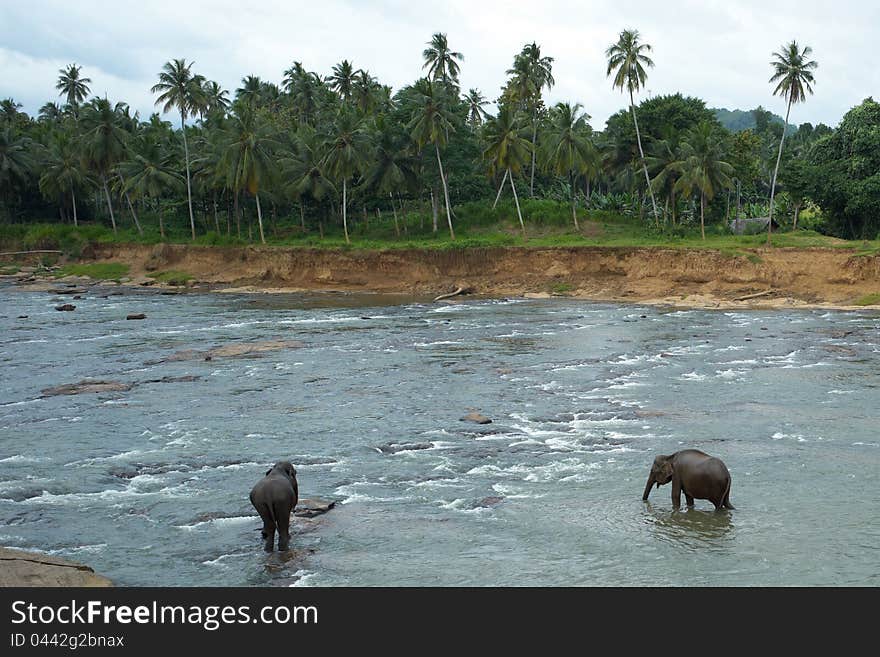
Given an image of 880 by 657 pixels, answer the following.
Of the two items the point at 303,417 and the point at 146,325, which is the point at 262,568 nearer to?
→ the point at 303,417

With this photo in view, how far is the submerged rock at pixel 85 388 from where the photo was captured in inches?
987

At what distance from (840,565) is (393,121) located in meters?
58.9

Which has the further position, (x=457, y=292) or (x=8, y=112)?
(x=8, y=112)

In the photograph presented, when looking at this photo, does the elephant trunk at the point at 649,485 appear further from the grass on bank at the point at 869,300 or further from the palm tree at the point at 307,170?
the palm tree at the point at 307,170

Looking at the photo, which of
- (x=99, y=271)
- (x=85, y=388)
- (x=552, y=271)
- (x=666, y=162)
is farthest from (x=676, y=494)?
(x=99, y=271)

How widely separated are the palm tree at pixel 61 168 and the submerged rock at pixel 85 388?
171ft

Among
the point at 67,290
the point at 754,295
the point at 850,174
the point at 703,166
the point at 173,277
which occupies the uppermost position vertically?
the point at 703,166

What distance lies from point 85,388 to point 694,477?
18401 millimetres

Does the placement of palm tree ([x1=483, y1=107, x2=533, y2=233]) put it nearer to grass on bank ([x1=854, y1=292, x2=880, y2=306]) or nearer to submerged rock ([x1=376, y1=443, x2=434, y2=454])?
grass on bank ([x1=854, y1=292, x2=880, y2=306])

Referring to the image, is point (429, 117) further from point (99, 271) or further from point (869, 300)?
point (869, 300)

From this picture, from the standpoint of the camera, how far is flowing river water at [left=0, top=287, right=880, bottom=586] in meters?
12.0

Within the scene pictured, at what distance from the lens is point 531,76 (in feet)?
248

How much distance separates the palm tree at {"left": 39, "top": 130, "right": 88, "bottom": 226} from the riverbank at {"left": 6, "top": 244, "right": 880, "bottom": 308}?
7.26m

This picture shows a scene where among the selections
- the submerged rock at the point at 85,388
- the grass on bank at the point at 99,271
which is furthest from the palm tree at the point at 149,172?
the submerged rock at the point at 85,388
